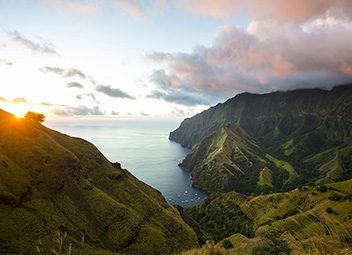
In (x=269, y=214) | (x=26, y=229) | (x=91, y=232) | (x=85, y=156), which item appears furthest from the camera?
(x=269, y=214)

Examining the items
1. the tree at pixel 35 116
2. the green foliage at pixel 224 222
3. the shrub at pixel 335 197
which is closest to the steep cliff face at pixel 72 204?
the green foliage at pixel 224 222

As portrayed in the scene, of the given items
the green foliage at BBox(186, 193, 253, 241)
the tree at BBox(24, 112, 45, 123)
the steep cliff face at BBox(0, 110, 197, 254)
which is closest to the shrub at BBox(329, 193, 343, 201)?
the green foliage at BBox(186, 193, 253, 241)

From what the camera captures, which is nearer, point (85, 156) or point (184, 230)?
point (184, 230)

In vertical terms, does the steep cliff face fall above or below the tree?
below

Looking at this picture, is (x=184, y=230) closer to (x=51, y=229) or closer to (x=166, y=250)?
(x=166, y=250)

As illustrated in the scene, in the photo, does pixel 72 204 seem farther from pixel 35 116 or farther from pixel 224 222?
pixel 224 222

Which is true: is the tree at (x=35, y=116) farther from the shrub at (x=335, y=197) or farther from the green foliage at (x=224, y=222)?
the shrub at (x=335, y=197)

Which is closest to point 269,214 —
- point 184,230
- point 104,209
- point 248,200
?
point 248,200

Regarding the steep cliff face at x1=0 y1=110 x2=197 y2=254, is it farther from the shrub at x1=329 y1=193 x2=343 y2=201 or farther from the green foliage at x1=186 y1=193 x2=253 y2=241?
the shrub at x1=329 y1=193 x2=343 y2=201
